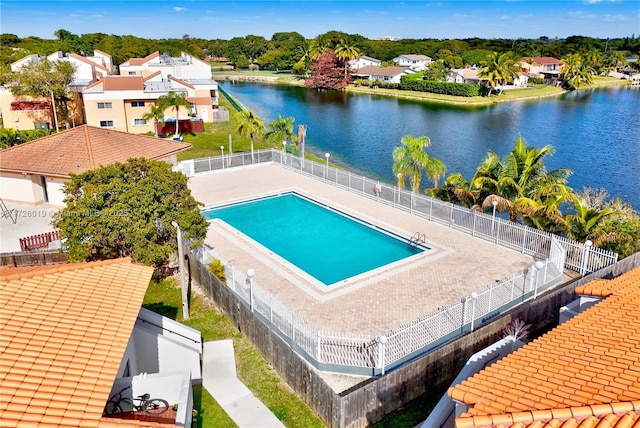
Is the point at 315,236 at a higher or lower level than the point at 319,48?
lower

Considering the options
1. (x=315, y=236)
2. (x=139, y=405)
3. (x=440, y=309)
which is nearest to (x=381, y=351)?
(x=440, y=309)

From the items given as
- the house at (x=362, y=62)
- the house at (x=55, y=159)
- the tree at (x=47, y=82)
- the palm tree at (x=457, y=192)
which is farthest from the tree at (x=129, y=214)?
the house at (x=362, y=62)

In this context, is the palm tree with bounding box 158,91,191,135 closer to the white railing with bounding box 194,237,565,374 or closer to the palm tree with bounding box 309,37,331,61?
the white railing with bounding box 194,237,565,374

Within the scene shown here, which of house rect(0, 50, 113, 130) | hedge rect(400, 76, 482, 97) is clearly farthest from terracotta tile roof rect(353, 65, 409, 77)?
house rect(0, 50, 113, 130)

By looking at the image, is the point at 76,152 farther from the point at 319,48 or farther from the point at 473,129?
the point at 319,48

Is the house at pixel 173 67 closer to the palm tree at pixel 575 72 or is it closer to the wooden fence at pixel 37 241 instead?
the wooden fence at pixel 37 241

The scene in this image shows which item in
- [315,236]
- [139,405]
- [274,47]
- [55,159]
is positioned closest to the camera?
[139,405]
